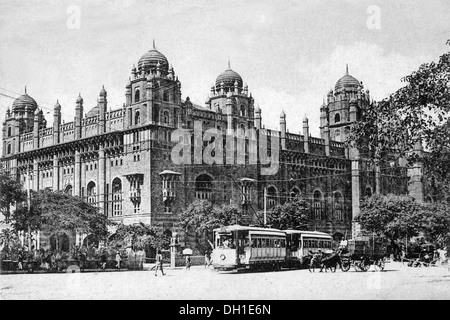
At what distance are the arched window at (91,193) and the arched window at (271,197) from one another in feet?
55.1

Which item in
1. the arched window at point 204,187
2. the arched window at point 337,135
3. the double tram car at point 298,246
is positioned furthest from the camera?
the arched window at point 337,135

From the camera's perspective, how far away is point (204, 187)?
2255 inches

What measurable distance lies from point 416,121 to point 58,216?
25947 millimetres

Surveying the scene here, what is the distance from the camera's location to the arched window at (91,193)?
5831 centimetres

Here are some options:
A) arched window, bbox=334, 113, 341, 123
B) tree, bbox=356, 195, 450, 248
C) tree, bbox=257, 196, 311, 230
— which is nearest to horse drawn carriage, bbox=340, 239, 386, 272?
tree, bbox=257, 196, 311, 230

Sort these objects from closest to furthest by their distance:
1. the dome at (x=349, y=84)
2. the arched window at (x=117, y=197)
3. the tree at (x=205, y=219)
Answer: the tree at (x=205, y=219) → the arched window at (x=117, y=197) → the dome at (x=349, y=84)

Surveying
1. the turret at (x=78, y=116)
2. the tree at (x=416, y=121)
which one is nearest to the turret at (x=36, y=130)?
the turret at (x=78, y=116)

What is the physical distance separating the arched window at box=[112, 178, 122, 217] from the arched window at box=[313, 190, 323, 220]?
22966 mm

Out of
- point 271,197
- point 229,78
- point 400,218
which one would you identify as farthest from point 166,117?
point 400,218

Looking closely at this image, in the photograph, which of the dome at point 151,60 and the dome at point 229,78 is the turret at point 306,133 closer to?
the dome at point 229,78

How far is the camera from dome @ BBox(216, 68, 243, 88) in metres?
65.4

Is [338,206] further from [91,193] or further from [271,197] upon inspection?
[91,193]
